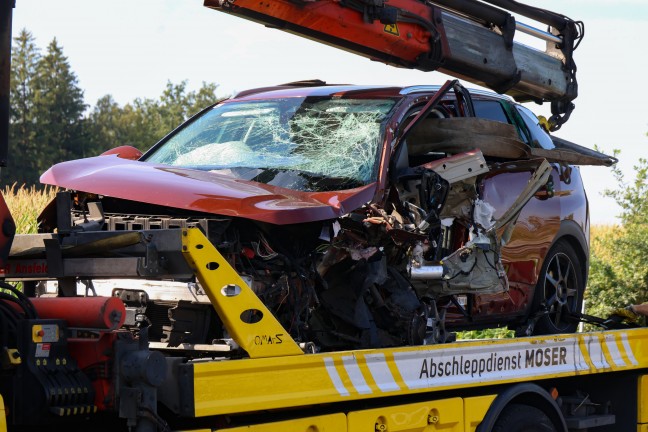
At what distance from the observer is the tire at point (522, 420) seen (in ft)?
21.1

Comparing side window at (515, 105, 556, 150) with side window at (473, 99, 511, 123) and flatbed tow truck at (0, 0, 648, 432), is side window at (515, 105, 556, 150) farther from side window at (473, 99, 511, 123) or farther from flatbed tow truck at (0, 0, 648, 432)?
flatbed tow truck at (0, 0, 648, 432)

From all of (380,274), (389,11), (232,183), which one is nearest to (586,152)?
(389,11)

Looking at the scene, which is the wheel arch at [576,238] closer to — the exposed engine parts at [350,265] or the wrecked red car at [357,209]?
the wrecked red car at [357,209]

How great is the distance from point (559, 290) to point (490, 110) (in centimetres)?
149

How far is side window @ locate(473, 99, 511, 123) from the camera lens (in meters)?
7.61

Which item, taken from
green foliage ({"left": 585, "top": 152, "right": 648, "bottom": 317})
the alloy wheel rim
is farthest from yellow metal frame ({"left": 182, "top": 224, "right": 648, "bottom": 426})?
green foliage ({"left": 585, "top": 152, "right": 648, "bottom": 317})

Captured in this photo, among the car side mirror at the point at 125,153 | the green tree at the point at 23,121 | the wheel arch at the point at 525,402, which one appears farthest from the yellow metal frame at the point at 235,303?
the green tree at the point at 23,121

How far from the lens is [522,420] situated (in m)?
6.57

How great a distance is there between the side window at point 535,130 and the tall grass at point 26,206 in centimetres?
568

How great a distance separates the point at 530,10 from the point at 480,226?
9.15ft

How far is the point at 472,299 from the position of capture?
6.99 meters

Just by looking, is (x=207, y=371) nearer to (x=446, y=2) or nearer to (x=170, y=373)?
(x=170, y=373)

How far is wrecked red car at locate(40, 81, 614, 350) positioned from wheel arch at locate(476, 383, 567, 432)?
0.57 m

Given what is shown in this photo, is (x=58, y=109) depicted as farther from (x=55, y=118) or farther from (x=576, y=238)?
(x=576, y=238)
